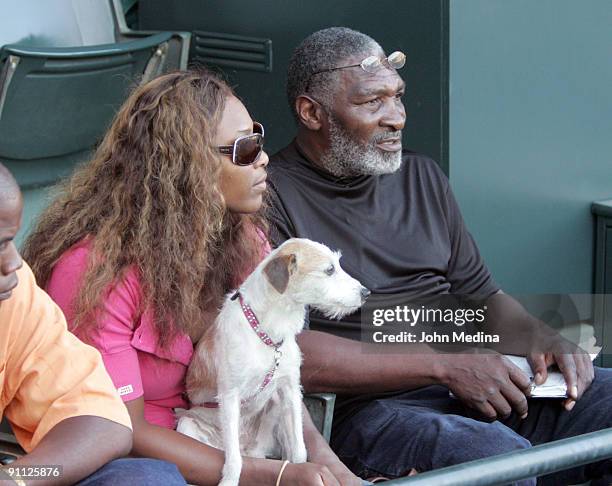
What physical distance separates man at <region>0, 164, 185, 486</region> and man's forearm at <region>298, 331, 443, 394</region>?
0.85 m

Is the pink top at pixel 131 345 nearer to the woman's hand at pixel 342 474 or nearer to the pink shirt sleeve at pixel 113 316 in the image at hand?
the pink shirt sleeve at pixel 113 316

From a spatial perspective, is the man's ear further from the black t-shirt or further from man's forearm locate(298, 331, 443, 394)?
man's forearm locate(298, 331, 443, 394)

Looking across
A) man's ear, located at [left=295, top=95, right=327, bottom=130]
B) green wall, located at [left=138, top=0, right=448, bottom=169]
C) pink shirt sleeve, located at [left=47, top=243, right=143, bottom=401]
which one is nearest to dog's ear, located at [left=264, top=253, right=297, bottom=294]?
pink shirt sleeve, located at [left=47, top=243, right=143, bottom=401]

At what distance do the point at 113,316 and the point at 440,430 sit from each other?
0.94 metres

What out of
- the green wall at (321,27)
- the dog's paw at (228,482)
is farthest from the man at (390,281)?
the green wall at (321,27)

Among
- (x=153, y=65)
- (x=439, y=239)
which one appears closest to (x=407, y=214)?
(x=439, y=239)

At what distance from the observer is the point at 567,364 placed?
3316mm

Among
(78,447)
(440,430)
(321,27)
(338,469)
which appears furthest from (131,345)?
(321,27)

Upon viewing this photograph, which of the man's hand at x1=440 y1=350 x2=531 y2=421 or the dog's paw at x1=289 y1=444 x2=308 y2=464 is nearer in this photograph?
the dog's paw at x1=289 y1=444 x2=308 y2=464

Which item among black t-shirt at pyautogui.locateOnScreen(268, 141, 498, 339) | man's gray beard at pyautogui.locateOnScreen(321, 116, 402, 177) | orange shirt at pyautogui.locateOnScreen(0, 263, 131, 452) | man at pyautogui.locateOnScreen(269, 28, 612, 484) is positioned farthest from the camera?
man's gray beard at pyautogui.locateOnScreen(321, 116, 402, 177)

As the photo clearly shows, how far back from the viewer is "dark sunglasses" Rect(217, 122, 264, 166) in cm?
293

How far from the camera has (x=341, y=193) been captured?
3.56 meters

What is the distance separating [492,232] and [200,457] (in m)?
2.37

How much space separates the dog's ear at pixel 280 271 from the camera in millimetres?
2727
